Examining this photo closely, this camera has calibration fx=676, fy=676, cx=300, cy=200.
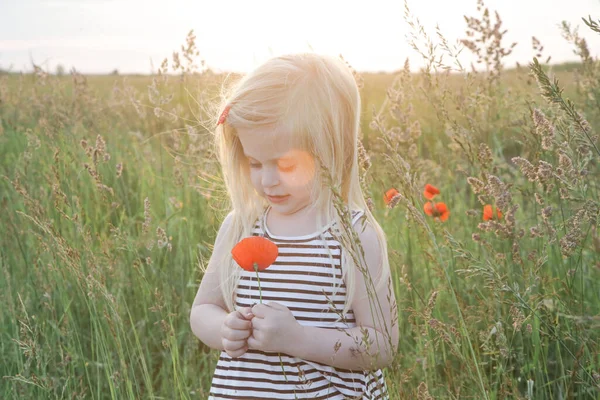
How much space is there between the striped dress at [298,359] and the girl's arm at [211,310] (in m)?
0.08

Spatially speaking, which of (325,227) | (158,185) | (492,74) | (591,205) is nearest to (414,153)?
(492,74)

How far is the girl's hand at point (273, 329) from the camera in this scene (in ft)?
5.10

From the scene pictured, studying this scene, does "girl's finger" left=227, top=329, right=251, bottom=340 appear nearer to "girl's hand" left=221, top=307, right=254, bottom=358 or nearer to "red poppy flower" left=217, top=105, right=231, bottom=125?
"girl's hand" left=221, top=307, right=254, bottom=358

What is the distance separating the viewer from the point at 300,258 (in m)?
1.81

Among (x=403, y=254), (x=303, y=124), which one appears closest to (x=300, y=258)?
(x=303, y=124)

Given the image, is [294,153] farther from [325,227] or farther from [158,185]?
[158,185]

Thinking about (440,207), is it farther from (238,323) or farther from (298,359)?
(238,323)

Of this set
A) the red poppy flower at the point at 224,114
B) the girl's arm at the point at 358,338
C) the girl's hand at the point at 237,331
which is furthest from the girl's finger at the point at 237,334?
the red poppy flower at the point at 224,114

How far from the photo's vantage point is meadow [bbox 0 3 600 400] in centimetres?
160

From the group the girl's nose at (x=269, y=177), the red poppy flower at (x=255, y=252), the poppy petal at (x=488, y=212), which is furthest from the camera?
the poppy petal at (x=488, y=212)

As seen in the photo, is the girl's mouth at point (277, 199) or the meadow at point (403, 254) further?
the girl's mouth at point (277, 199)

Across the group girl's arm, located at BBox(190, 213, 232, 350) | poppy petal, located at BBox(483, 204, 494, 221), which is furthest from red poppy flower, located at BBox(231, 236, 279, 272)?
poppy petal, located at BBox(483, 204, 494, 221)

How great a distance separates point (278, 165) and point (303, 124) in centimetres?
13

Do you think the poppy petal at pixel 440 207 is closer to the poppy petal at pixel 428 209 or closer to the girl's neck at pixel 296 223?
the poppy petal at pixel 428 209
